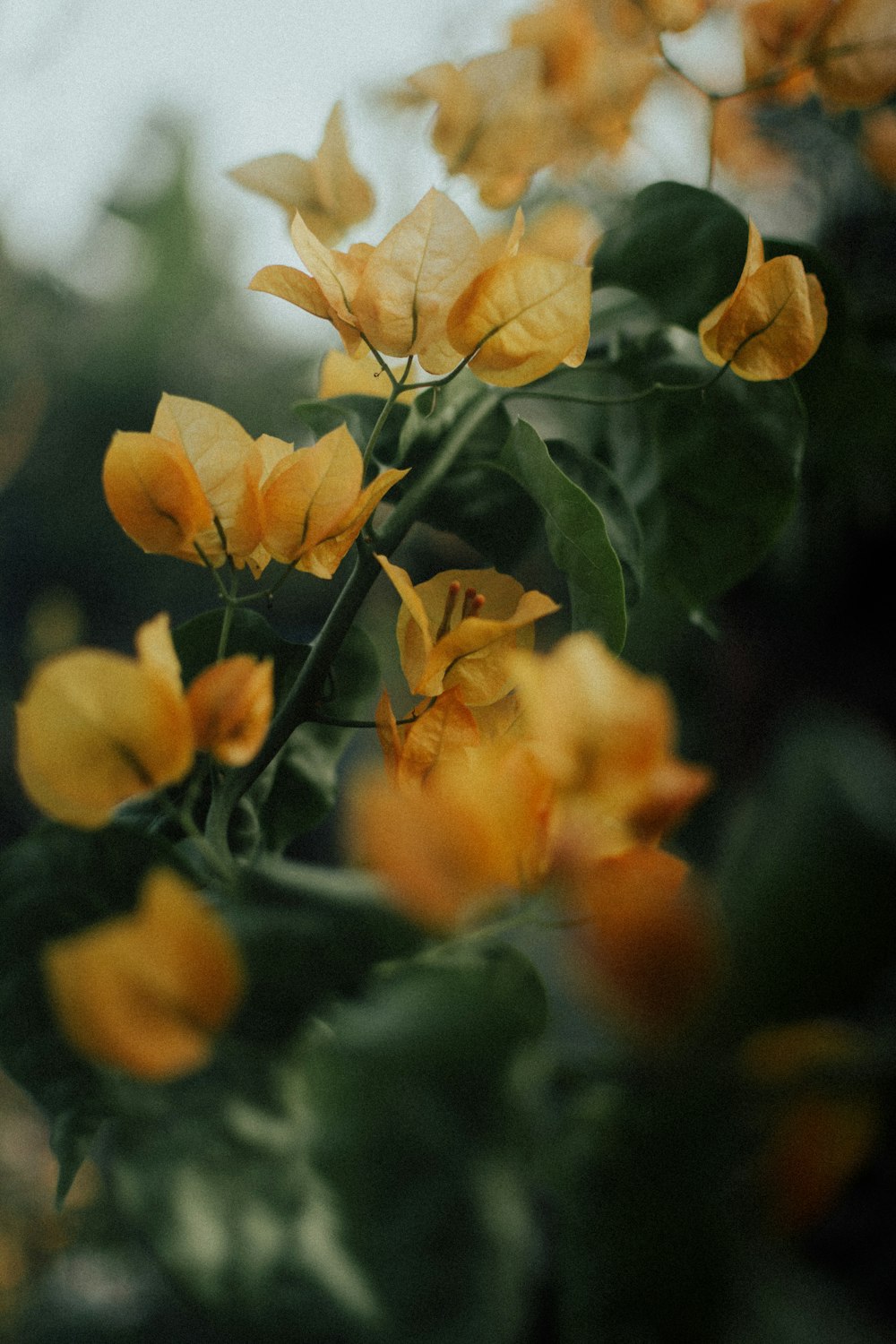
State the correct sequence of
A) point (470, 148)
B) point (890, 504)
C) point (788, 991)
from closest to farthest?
point (788, 991)
point (470, 148)
point (890, 504)

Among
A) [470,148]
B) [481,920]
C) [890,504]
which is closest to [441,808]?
[481,920]

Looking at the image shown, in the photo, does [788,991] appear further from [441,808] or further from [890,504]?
[890,504]

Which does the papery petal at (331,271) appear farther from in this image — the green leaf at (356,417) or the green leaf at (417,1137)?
the green leaf at (417,1137)

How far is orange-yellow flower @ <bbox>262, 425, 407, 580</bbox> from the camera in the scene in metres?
0.16

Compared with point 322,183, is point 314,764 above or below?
below

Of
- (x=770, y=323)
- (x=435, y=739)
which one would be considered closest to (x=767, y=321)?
(x=770, y=323)

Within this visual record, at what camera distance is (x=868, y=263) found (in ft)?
1.58

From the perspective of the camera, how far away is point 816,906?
0.10 m

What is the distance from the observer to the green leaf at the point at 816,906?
98mm

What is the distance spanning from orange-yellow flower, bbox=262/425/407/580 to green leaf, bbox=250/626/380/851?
0.03 metres

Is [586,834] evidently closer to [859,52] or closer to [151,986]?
[151,986]

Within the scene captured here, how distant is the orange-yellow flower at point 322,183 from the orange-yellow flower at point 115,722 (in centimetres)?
15

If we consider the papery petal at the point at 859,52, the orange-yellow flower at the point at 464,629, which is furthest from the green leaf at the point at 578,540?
the papery petal at the point at 859,52

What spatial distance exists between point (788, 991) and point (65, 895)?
0.34ft
